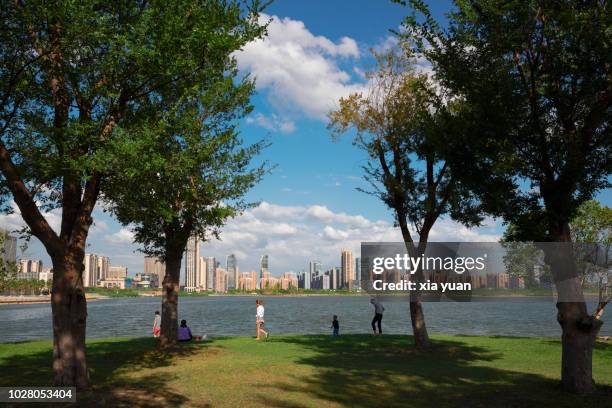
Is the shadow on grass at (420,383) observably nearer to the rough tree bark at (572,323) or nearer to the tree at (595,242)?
the rough tree bark at (572,323)

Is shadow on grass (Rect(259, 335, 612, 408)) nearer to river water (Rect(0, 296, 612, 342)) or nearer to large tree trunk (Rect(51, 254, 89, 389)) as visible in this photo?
large tree trunk (Rect(51, 254, 89, 389))

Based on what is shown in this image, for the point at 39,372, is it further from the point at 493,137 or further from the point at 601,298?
the point at 601,298

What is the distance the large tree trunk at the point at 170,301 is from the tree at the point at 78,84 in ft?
33.8

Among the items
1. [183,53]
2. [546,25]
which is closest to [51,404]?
[183,53]

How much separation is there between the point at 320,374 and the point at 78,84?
12.4 metres

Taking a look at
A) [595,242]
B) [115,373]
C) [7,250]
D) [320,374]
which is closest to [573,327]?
[320,374]

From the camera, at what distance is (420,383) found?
16078 mm

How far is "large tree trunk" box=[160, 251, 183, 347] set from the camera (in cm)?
2480

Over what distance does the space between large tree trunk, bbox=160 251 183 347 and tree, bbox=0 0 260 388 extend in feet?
33.8

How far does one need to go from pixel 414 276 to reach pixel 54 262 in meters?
16.3

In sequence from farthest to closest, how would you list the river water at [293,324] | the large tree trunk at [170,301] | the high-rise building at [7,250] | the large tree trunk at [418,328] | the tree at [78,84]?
1. the river water at [293,324]
2. the high-rise building at [7,250]
3. the large tree trunk at [170,301]
4. the large tree trunk at [418,328]
5. the tree at [78,84]

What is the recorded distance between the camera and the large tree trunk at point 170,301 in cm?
2480

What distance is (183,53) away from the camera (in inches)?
580

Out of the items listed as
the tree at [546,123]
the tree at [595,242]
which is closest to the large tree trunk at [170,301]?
the tree at [546,123]
